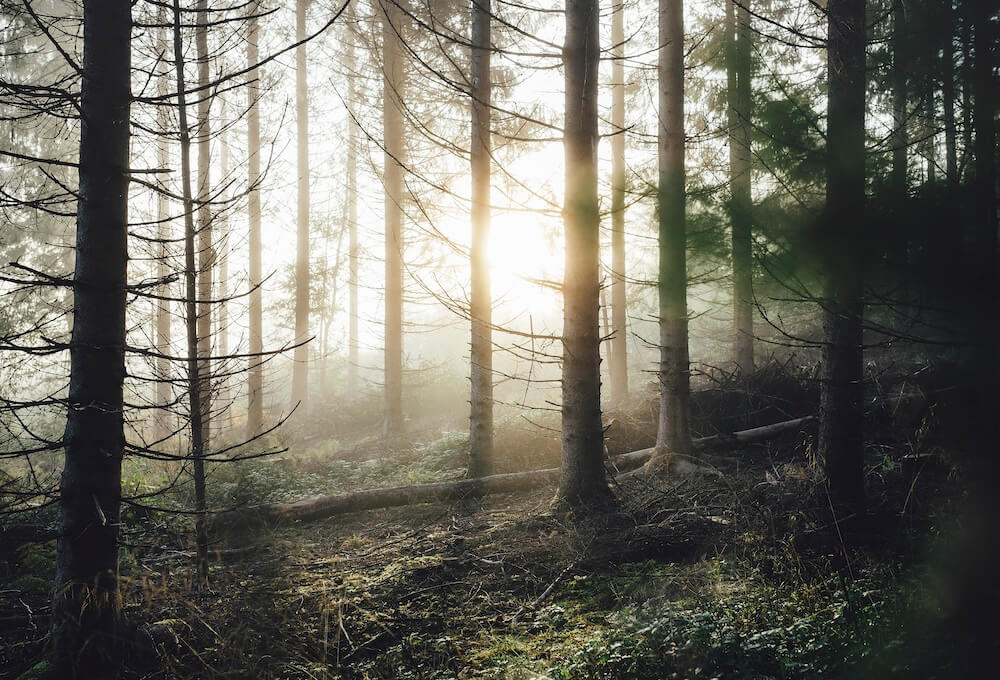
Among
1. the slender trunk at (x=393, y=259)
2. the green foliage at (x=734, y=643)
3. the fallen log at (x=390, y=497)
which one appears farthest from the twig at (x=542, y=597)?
the slender trunk at (x=393, y=259)

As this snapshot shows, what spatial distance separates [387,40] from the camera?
43.4 feet

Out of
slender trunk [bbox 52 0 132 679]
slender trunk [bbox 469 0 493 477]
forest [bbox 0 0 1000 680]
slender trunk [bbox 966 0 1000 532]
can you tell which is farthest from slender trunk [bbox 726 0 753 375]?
slender trunk [bbox 52 0 132 679]

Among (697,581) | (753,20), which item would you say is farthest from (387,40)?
(697,581)

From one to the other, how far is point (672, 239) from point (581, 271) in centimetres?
263

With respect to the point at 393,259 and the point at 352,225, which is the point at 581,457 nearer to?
the point at 393,259

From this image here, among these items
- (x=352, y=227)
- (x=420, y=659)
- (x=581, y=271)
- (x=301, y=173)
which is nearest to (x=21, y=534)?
(x=420, y=659)

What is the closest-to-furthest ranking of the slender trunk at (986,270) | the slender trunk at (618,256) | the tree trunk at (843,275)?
the slender trunk at (986,270), the tree trunk at (843,275), the slender trunk at (618,256)

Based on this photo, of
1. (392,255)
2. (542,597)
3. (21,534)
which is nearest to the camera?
(542,597)

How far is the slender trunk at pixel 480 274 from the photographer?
8.97m

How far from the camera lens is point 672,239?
795 cm

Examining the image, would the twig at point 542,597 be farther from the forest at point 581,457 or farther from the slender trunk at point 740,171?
the slender trunk at point 740,171

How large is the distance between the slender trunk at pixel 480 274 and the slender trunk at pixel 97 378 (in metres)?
5.60

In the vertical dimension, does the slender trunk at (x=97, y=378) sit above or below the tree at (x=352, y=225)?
below

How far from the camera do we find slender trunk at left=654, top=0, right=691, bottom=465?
7785mm
